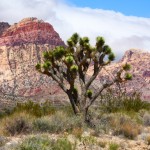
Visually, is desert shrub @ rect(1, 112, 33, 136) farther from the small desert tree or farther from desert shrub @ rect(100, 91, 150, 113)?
desert shrub @ rect(100, 91, 150, 113)

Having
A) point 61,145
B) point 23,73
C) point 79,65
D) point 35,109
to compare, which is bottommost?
point 61,145

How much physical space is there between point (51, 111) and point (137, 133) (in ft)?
21.0

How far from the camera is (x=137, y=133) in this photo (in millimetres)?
16391

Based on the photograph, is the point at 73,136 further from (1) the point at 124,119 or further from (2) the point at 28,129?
(1) the point at 124,119

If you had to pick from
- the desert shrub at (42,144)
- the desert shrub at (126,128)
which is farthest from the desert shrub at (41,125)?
the desert shrub at (42,144)

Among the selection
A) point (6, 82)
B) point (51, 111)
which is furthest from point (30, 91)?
point (51, 111)

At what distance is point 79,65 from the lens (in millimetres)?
18438

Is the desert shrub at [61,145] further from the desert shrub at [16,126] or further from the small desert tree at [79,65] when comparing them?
the small desert tree at [79,65]

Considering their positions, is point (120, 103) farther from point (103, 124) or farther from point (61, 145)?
point (61, 145)

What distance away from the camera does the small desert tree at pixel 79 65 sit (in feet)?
59.3

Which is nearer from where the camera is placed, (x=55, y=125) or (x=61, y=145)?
(x=61, y=145)

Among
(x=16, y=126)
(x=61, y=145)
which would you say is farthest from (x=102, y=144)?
(x=16, y=126)

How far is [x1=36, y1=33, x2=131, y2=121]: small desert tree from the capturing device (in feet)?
59.3

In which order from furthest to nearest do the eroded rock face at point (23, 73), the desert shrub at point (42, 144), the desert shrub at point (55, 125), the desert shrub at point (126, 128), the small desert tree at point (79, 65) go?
1. the eroded rock face at point (23, 73)
2. the small desert tree at point (79, 65)
3. the desert shrub at point (126, 128)
4. the desert shrub at point (55, 125)
5. the desert shrub at point (42, 144)
